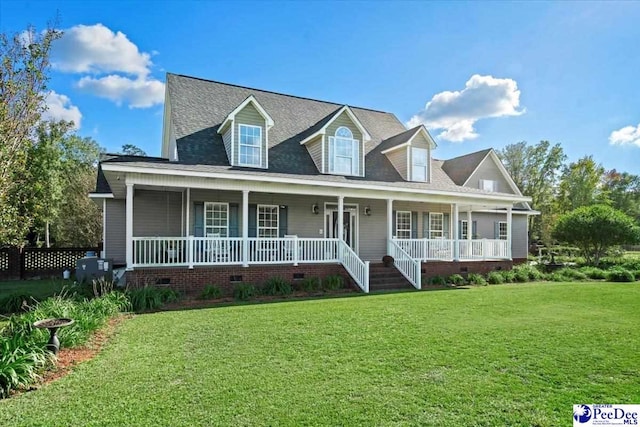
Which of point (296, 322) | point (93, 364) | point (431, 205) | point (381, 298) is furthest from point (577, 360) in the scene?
point (431, 205)

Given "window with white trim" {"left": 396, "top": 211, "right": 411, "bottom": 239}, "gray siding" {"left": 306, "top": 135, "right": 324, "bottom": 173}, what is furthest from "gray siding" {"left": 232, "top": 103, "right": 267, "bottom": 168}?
"window with white trim" {"left": 396, "top": 211, "right": 411, "bottom": 239}

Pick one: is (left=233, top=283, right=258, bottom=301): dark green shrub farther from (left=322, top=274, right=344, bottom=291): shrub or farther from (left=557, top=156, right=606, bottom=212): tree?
(left=557, top=156, right=606, bottom=212): tree

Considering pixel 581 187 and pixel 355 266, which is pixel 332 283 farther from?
pixel 581 187

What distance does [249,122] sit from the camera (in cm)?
1470

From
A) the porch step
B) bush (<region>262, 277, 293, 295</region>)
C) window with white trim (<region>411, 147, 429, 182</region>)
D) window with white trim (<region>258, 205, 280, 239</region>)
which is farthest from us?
window with white trim (<region>411, 147, 429, 182</region>)

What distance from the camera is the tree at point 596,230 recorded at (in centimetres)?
2116

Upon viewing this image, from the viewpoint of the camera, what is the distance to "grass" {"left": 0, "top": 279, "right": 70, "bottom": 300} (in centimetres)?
1076

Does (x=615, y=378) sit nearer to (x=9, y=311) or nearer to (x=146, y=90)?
(x=9, y=311)

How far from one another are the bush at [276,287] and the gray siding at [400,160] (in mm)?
8476

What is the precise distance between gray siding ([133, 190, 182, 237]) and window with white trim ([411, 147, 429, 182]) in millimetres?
10406

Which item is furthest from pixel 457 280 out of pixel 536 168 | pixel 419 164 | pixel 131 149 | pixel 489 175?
pixel 131 149

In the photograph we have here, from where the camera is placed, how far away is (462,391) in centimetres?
444

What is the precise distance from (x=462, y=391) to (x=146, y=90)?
103 ft

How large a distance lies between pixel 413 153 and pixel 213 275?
1081cm
